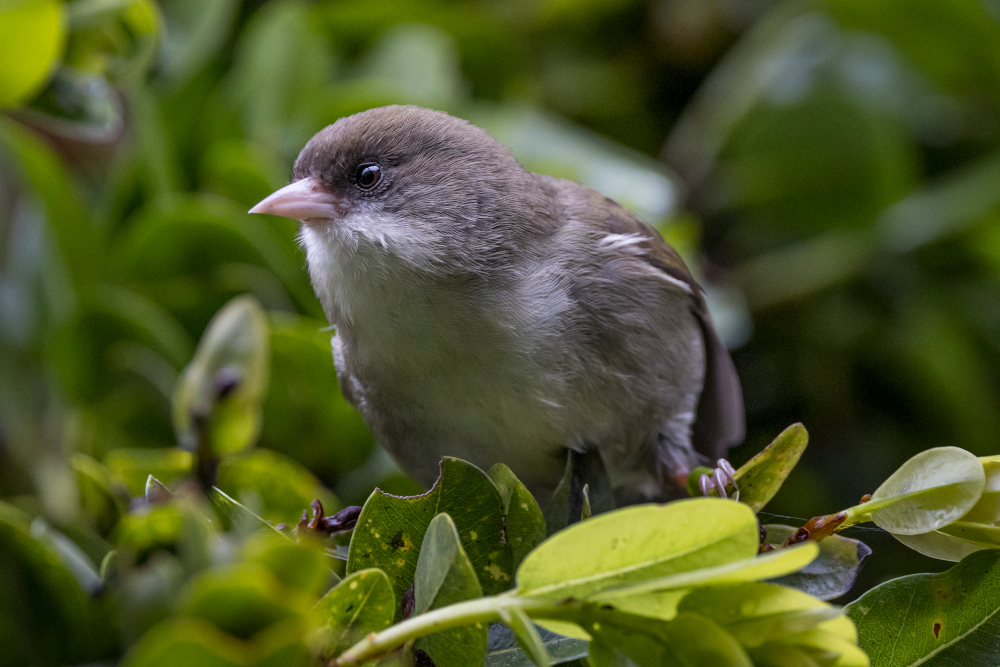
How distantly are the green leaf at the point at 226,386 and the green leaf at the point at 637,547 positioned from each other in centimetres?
90

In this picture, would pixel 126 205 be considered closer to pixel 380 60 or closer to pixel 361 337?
pixel 380 60

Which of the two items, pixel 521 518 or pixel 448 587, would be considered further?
pixel 521 518

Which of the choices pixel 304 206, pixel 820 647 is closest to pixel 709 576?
pixel 820 647

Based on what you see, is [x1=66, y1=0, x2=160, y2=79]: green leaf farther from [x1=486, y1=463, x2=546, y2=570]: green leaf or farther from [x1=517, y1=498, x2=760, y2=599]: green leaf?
[x1=517, y1=498, x2=760, y2=599]: green leaf

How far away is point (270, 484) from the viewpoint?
66.4 inches

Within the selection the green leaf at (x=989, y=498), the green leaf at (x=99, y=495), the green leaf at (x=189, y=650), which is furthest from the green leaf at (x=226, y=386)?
the green leaf at (x=989, y=498)

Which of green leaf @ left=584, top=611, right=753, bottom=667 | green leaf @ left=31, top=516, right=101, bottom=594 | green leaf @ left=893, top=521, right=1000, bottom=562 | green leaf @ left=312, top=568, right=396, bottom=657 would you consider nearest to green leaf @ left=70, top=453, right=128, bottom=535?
green leaf @ left=31, top=516, right=101, bottom=594

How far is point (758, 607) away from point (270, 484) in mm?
1061

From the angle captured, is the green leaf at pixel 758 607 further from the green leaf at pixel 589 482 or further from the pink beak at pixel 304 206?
the pink beak at pixel 304 206

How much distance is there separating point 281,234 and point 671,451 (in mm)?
1177

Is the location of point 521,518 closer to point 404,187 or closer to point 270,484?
point 270,484

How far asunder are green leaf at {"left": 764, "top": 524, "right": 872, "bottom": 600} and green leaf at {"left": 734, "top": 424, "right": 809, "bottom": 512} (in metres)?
0.07

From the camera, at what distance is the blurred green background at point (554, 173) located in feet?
7.16

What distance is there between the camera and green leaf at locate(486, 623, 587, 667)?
3.35ft
